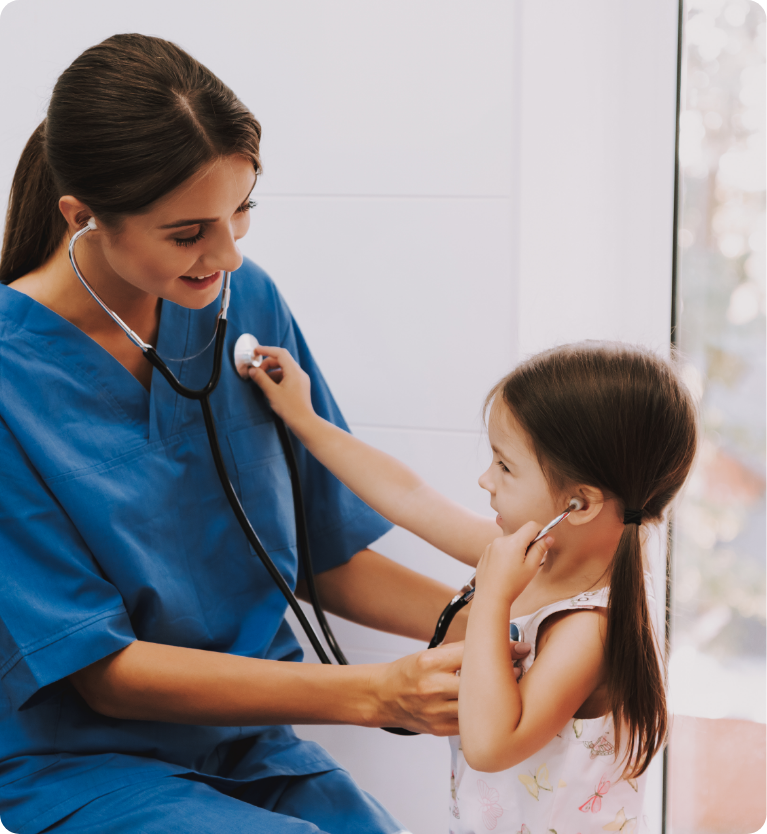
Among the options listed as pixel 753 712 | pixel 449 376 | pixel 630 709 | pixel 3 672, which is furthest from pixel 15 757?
pixel 753 712

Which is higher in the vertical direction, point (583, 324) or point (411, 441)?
point (583, 324)

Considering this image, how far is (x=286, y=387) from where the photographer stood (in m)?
1.11

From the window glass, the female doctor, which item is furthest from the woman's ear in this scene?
the window glass

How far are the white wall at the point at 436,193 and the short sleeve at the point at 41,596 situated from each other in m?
0.56

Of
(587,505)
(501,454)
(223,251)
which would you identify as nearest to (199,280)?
(223,251)

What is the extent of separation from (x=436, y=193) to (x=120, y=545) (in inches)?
27.4

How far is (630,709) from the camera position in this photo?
32.7 inches

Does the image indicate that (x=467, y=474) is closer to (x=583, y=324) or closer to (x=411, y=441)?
(x=411, y=441)

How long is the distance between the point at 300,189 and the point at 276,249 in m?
0.10

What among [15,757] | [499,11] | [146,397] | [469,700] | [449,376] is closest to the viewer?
[469,700]

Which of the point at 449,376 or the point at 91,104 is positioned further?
the point at 449,376

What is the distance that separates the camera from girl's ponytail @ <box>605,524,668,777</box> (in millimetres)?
818

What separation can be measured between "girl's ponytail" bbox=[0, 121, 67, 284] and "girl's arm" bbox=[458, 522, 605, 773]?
656 millimetres

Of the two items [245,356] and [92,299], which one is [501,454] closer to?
[245,356]
